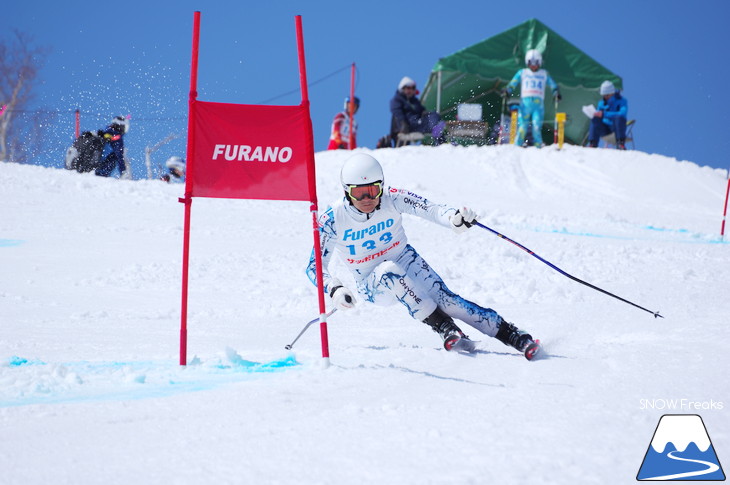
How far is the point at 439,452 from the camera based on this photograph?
2584 mm

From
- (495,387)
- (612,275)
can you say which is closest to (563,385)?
(495,387)

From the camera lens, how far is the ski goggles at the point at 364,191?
15.1 ft

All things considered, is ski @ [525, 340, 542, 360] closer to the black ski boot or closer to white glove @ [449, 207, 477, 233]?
the black ski boot

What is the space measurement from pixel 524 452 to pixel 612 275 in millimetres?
6281

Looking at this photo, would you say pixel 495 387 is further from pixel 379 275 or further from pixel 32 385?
pixel 32 385

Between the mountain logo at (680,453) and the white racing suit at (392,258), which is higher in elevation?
the white racing suit at (392,258)

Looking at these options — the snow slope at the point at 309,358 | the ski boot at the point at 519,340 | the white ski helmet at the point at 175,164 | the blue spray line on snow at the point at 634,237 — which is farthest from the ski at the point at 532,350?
the white ski helmet at the point at 175,164

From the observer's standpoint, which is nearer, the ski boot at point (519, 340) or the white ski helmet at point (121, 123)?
the ski boot at point (519, 340)

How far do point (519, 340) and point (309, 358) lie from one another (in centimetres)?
132

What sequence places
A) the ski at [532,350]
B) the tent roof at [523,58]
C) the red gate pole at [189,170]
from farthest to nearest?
the tent roof at [523,58] < the ski at [532,350] < the red gate pole at [189,170]

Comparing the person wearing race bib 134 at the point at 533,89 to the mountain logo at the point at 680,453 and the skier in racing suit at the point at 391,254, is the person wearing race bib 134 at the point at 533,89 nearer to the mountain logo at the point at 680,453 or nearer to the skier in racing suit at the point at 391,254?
the skier in racing suit at the point at 391,254

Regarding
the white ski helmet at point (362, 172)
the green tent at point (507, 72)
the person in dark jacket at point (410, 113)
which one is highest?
the green tent at point (507, 72)

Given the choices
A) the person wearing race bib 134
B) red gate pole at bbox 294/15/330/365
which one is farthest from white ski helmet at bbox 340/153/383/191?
the person wearing race bib 134

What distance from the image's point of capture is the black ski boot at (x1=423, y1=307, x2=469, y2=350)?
14.9 ft
